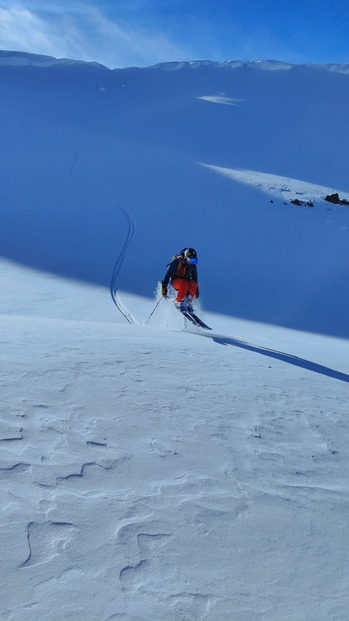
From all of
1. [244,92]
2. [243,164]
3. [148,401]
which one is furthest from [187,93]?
[148,401]

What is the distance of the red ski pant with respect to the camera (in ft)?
26.3

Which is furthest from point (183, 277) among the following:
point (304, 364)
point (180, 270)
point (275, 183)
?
point (275, 183)

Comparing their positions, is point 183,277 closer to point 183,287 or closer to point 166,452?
point 183,287

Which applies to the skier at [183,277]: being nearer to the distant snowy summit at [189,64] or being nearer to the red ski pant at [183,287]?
the red ski pant at [183,287]

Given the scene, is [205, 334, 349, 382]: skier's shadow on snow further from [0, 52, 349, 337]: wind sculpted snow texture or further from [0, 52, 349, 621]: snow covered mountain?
[0, 52, 349, 337]: wind sculpted snow texture

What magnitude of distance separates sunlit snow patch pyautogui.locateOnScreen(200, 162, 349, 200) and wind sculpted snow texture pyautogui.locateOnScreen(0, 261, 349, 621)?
18550 millimetres

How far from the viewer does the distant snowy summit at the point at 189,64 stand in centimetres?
4428

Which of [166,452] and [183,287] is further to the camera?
[183,287]

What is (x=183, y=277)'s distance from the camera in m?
8.03

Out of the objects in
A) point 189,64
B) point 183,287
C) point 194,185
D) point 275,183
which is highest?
point 189,64

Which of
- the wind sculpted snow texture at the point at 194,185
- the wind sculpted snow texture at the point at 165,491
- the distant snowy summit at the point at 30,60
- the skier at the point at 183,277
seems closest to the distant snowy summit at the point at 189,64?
the distant snowy summit at the point at 30,60

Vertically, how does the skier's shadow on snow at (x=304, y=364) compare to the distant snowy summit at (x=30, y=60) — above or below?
below

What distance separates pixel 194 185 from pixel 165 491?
19941mm

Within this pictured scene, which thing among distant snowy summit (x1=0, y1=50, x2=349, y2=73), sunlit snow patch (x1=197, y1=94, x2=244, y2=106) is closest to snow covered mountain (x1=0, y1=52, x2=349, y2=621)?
sunlit snow patch (x1=197, y1=94, x2=244, y2=106)
